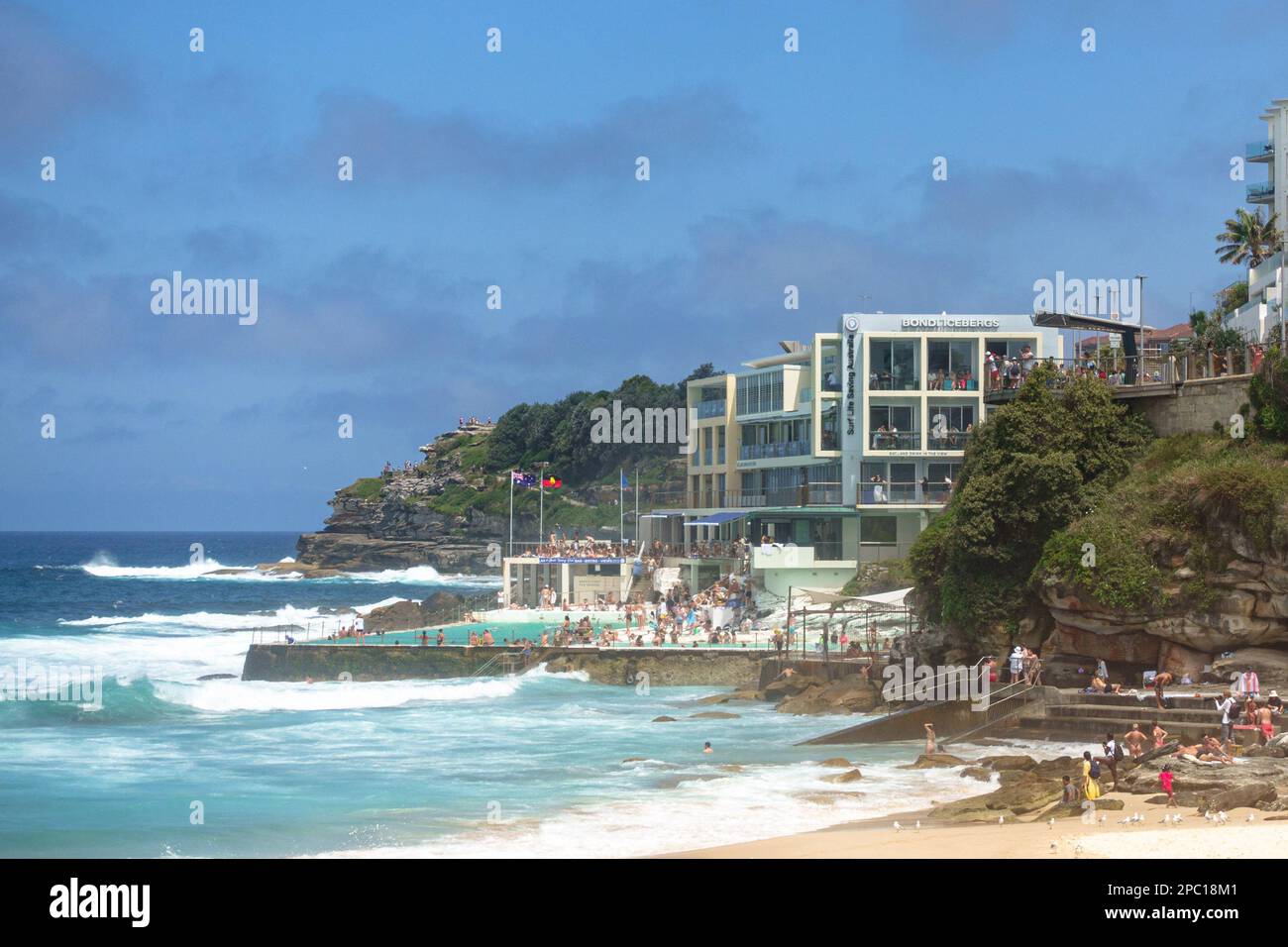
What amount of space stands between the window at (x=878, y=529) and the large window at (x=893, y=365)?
17.4ft

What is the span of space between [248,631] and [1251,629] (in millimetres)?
48337

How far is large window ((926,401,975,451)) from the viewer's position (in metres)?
55.5

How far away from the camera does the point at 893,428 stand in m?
55.9

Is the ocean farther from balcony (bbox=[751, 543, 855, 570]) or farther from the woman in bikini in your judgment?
balcony (bbox=[751, 543, 855, 570])

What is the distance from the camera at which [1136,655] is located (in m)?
30.9

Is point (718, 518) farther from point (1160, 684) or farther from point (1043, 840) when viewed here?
point (1043, 840)

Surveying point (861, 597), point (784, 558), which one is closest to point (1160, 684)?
point (861, 597)

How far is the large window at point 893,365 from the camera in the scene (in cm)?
5569

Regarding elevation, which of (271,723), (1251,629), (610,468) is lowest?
(271,723)

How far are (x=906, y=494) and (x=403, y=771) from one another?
104 feet

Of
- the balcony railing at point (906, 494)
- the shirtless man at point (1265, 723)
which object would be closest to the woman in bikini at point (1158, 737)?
the shirtless man at point (1265, 723)

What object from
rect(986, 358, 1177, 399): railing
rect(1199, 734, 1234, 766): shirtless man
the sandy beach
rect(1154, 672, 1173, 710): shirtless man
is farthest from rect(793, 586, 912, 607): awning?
the sandy beach
